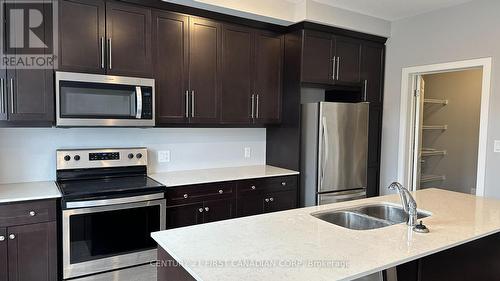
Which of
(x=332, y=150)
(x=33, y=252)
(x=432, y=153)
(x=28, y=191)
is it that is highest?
(x=332, y=150)

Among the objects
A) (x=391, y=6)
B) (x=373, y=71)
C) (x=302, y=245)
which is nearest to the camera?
(x=302, y=245)

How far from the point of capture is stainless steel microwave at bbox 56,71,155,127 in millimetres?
2482

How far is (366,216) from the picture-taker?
205 cm

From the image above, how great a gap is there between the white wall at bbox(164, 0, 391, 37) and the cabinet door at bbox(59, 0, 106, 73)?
2.21ft

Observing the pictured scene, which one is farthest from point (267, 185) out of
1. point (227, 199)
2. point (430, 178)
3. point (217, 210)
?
point (430, 178)

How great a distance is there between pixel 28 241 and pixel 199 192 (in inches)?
49.7

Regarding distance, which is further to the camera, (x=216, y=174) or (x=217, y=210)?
(x=216, y=174)

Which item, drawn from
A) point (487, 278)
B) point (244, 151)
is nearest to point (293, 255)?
point (487, 278)

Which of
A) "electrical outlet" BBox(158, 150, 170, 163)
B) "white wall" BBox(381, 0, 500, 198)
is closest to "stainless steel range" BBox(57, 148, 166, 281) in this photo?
"electrical outlet" BBox(158, 150, 170, 163)

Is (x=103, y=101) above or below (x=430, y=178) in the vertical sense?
above

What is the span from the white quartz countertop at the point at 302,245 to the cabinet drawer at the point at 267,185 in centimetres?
113

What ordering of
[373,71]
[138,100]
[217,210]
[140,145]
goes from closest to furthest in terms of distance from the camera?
[138,100] → [217,210] → [140,145] → [373,71]

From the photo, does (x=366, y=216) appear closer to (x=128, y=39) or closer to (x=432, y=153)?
(x=128, y=39)

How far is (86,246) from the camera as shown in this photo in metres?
2.40
